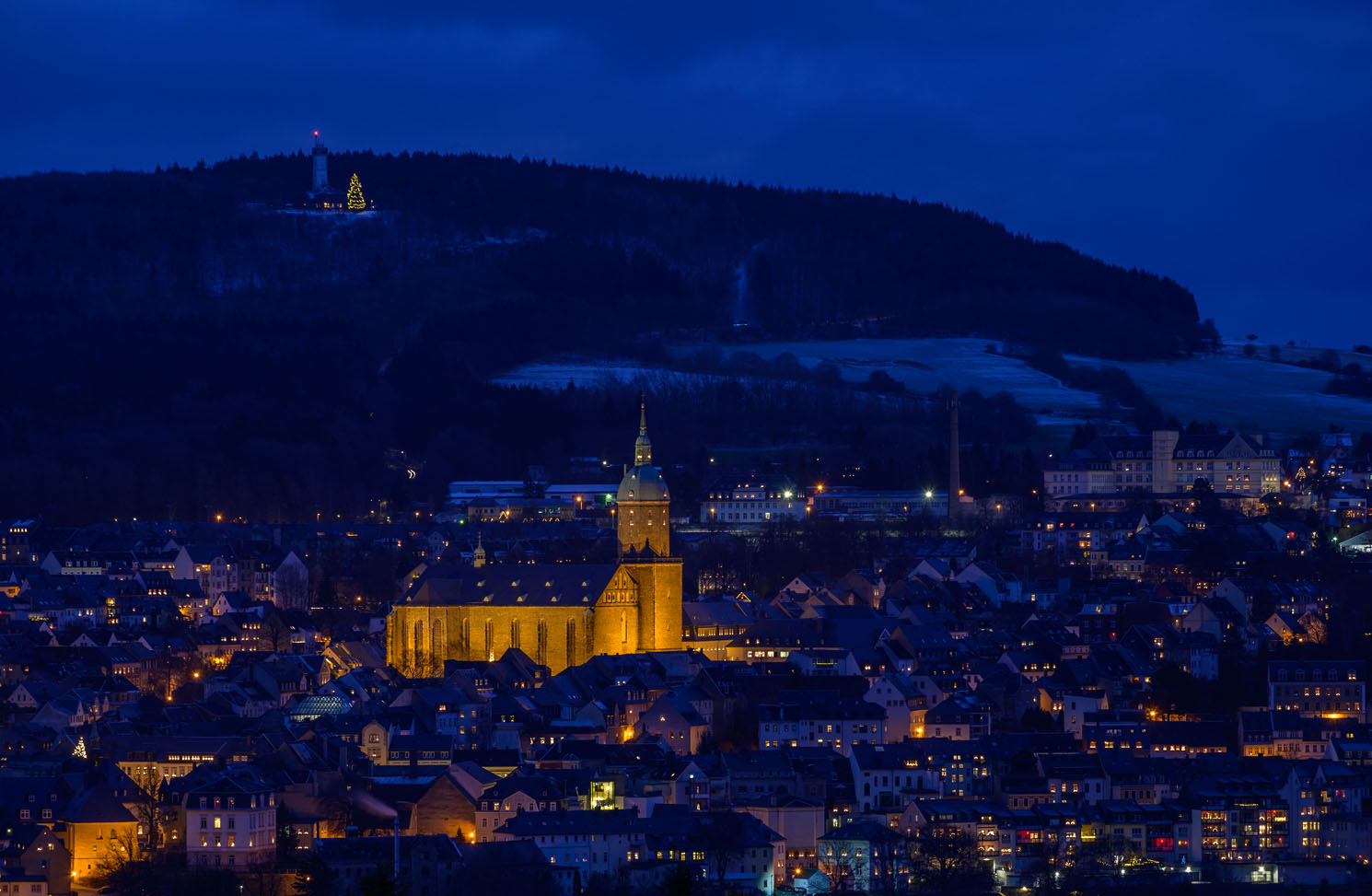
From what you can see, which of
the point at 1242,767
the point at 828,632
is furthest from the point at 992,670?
the point at 1242,767

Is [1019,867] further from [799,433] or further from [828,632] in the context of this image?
[799,433]

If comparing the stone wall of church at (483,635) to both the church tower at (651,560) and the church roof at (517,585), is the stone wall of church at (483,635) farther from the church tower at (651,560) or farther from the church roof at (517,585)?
the church tower at (651,560)

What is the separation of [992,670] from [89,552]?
4502 centimetres

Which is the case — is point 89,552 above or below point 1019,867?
above

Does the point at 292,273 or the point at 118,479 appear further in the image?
the point at 292,273

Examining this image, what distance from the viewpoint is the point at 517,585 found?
300 ft

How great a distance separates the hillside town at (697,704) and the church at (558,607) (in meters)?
0.11

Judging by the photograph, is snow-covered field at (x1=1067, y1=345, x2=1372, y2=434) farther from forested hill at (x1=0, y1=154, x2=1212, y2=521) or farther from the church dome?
the church dome

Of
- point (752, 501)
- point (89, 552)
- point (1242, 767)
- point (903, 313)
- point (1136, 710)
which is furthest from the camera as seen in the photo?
point (903, 313)

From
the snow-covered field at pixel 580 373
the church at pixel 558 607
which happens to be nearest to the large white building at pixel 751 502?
the church at pixel 558 607

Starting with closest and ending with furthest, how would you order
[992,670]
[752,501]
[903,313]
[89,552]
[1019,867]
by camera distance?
[1019,867] < [992,670] < [89,552] < [752,501] < [903,313]

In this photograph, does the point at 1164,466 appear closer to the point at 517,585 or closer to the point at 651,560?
the point at 651,560

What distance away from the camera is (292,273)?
655ft

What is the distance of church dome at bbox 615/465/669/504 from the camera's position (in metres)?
92.2
